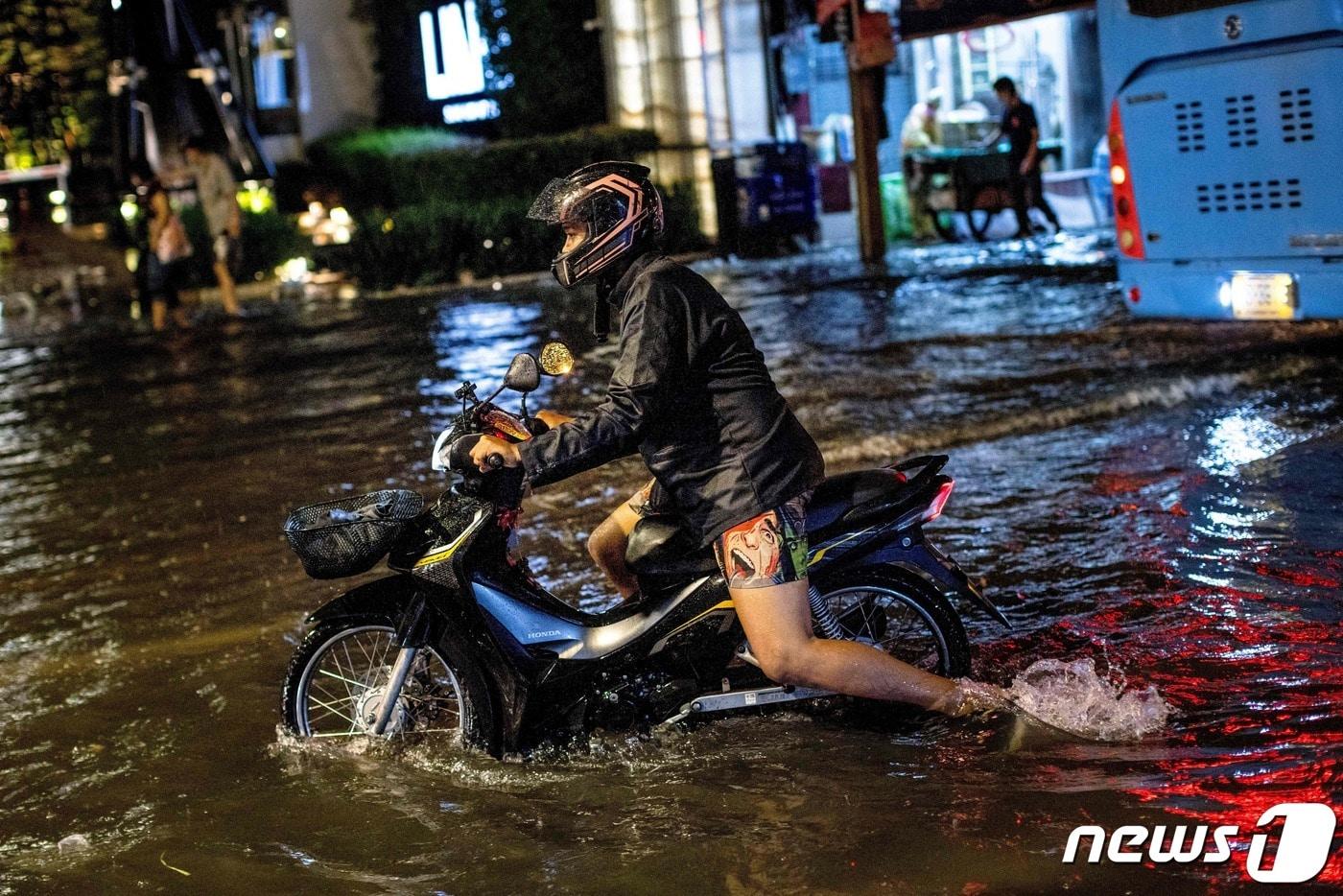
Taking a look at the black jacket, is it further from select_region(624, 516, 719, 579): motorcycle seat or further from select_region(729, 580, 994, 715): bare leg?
select_region(729, 580, 994, 715): bare leg

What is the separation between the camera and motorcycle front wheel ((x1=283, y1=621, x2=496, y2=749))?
186 inches

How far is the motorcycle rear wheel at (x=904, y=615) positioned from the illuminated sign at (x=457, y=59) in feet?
75.8

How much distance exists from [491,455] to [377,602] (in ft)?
2.59

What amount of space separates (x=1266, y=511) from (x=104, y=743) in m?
4.86

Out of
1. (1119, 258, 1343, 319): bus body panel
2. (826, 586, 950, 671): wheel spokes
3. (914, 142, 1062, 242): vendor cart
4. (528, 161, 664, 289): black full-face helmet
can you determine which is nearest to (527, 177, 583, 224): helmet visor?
(528, 161, 664, 289): black full-face helmet

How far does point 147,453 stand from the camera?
1092 centimetres

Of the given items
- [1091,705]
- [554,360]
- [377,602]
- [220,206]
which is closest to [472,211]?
[220,206]

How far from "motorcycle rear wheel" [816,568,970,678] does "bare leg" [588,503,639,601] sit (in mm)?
643

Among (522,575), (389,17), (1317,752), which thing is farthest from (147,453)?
(389,17)

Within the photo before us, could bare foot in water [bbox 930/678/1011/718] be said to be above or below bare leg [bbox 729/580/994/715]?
below

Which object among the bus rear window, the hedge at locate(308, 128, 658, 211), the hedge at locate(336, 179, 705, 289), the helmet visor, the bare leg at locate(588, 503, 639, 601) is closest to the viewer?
the helmet visor

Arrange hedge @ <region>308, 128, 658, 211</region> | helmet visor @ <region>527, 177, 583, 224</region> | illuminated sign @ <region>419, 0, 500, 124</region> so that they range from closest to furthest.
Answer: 1. helmet visor @ <region>527, 177, 583, 224</region>
2. hedge @ <region>308, 128, 658, 211</region>
3. illuminated sign @ <region>419, 0, 500, 124</region>

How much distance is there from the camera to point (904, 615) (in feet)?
16.8

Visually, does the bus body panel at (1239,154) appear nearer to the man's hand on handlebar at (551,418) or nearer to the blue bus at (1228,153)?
the blue bus at (1228,153)
